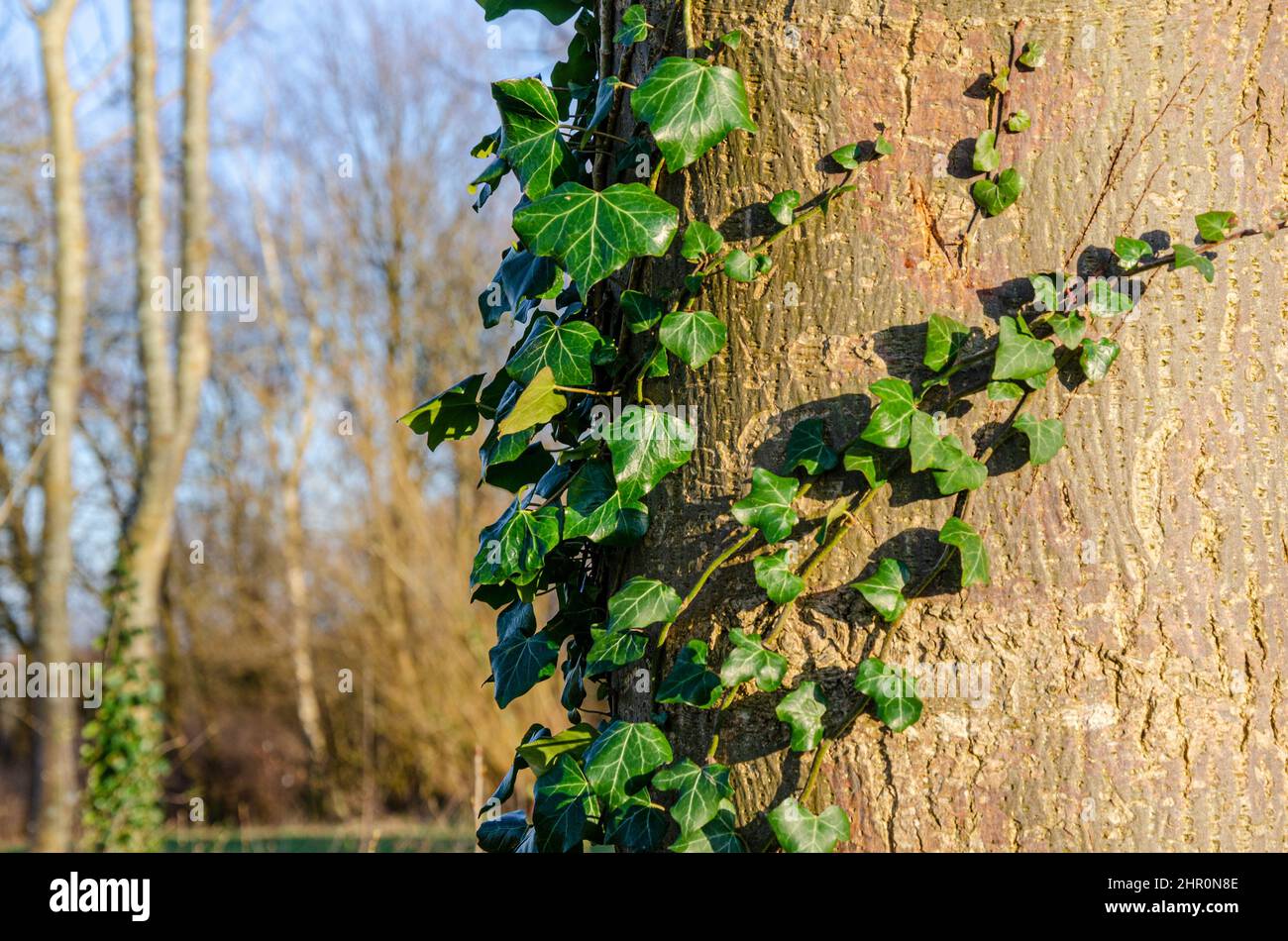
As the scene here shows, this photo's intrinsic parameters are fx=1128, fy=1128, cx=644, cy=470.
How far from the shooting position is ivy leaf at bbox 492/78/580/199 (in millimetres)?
1593

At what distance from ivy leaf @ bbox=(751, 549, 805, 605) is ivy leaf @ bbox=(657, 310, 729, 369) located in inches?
10.8

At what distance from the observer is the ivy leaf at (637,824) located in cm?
Answer: 143

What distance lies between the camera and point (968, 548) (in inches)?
53.2

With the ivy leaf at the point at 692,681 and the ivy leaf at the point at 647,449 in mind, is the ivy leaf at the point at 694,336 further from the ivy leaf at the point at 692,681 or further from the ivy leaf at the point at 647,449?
the ivy leaf at the point at 692,681

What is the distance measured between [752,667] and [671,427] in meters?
0.33

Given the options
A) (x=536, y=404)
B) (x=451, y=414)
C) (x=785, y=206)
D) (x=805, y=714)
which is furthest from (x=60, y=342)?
(x=805, y=714)

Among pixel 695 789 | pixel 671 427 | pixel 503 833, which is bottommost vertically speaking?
pixel 503 833

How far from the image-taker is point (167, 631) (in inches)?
594

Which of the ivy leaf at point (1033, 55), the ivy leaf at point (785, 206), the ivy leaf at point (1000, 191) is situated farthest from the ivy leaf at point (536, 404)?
the ivy leaf at point (1033, 55)

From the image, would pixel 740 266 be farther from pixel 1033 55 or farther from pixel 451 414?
pixel 451 414

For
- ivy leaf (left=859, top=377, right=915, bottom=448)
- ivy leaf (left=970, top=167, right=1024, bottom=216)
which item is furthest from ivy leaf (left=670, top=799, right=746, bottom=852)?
ivy leaf (left=970, top=167, right=1024, bottom=216)

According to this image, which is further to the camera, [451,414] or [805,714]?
[451,414]

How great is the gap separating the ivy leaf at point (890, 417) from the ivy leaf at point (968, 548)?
0.12m

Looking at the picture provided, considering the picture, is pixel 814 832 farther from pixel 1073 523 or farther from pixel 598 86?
pixel 598 86
